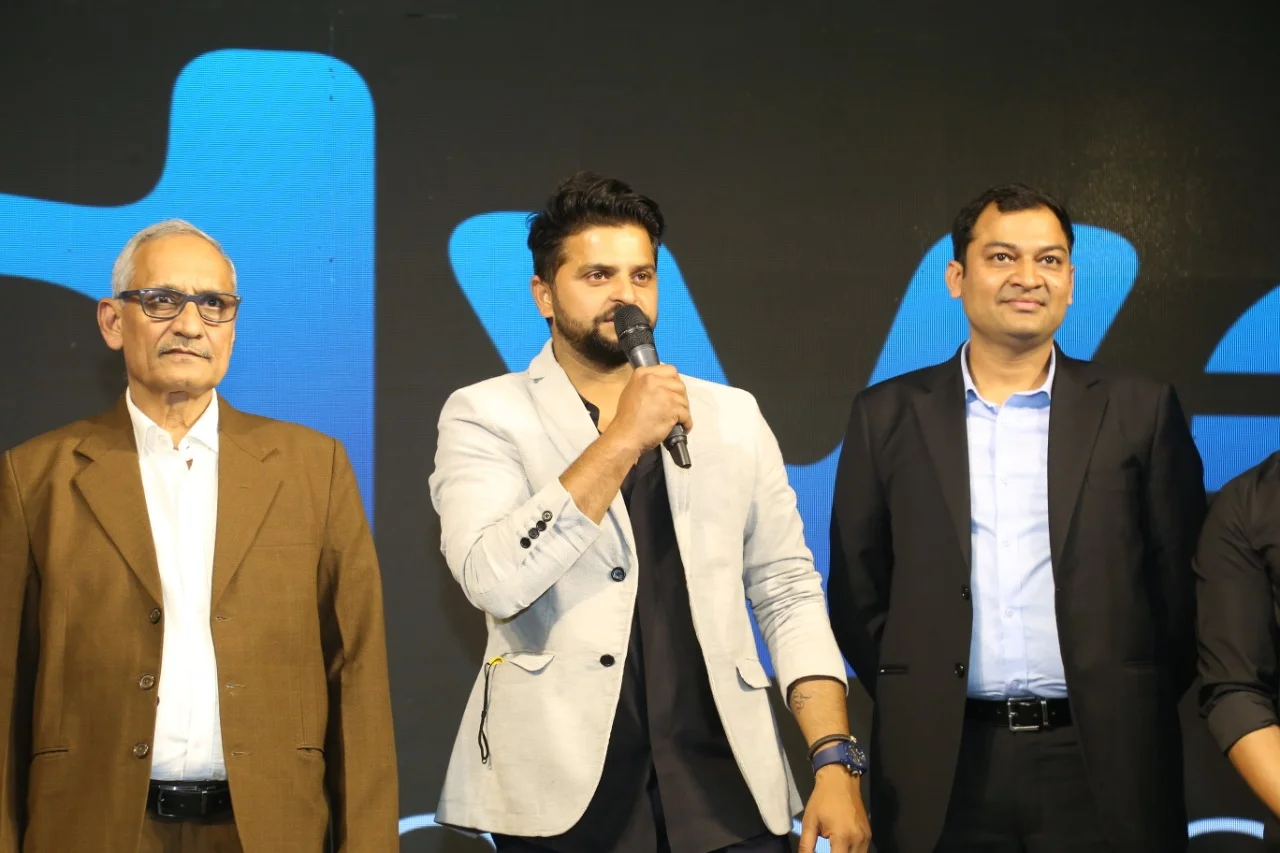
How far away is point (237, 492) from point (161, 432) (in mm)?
198

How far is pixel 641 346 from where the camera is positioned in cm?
253

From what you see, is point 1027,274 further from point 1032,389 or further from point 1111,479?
point 1111,479

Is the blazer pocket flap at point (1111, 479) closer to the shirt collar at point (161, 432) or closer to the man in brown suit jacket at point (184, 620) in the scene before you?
the man in brown suit jacket at point (184, 620)

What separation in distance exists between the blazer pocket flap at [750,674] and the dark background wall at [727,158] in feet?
4.99

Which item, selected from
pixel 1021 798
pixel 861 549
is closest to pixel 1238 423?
pixel 861 549

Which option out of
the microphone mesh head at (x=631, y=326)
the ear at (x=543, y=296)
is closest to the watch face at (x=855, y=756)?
the microphone mesh head at (x=631, y=326)

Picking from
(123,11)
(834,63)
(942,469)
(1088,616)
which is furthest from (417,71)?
(1088,616)

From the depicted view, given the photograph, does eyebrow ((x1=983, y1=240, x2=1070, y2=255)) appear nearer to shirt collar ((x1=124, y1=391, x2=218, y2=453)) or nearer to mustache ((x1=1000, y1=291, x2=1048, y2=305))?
mustache ((x1=1000, y1=291, x2=1048, y2=305))

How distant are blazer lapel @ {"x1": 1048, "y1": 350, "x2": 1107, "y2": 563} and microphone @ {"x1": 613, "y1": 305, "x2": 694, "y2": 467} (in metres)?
0.85

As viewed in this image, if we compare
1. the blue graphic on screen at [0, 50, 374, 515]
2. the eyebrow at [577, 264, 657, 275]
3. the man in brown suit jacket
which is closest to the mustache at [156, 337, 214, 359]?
the man in brown suit jacket

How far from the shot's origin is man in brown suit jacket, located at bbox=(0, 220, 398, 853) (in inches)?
95.0

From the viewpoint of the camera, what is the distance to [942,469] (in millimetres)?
3062

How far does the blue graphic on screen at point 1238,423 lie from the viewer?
4105 millimetres

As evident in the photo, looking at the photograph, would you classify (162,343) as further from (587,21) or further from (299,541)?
(587,21)
